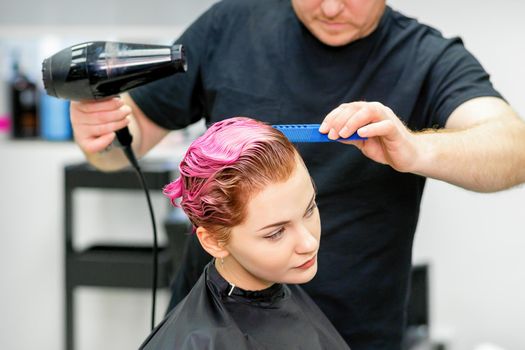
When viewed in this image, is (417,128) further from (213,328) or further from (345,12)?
(213,328)

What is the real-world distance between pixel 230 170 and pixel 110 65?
1.31 ft

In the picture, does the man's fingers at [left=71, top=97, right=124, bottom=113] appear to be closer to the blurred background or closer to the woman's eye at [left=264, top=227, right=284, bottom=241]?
the woman's eye at [left=264, top=227, right=284, bottom=241]

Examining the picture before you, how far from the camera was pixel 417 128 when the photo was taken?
1740 millimetres

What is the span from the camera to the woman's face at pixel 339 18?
1662 millimetres

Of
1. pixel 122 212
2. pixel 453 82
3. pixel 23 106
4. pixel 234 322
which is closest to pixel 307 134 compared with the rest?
pixel 234 322

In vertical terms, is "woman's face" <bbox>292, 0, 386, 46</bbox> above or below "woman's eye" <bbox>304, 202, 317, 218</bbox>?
above

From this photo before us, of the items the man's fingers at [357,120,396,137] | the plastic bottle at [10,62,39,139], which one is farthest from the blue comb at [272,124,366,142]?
the plastic bottle at [10,62,39,139]

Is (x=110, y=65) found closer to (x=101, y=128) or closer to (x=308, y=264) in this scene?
(x=101, y=128)

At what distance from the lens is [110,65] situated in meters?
1.53

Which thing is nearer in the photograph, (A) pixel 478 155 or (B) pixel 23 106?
(A) pixel 478 155

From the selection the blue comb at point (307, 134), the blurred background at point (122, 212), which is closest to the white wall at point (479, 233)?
the blurred background at point (122, 212)

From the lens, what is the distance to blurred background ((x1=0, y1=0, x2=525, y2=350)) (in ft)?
10.6

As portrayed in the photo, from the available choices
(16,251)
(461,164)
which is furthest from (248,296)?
(16,251)

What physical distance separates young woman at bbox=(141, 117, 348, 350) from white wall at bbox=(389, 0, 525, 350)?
6.49ft
